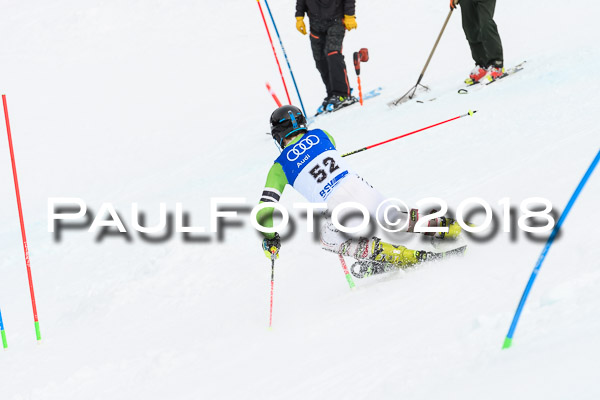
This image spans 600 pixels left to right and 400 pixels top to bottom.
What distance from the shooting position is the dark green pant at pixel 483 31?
26.4 feet

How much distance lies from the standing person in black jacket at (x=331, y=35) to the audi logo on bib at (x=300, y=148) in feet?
15.1

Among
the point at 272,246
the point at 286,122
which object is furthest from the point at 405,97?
the point at 272,246

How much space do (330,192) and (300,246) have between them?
1.50m

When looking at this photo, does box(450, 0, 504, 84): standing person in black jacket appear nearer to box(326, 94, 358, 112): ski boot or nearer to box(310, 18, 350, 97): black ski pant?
box(310, 18, 350, 97): black ski pant

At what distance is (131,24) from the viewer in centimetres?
1784

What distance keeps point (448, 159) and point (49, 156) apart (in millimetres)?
8099

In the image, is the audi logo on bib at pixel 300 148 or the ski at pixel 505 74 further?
the ski at pixel 505 74

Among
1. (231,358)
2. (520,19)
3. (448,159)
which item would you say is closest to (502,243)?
(231,358)

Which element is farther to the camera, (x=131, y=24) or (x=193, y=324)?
(x=131, y=24)

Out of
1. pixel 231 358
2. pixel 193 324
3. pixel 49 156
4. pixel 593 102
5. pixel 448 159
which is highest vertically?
pixel 593 102

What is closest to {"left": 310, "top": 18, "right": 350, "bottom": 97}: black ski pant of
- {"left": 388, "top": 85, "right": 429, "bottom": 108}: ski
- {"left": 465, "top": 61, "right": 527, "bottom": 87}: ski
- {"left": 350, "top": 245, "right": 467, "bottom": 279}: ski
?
{"left": 388, "top": 85, "right": 429, "bottom": 108}: ski

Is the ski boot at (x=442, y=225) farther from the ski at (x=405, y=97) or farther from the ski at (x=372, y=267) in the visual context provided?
the ski at (x=405, y=97)

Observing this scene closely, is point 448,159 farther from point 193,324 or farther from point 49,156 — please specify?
point 49,156

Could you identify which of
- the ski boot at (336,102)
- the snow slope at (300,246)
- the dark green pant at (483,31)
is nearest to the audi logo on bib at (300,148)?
the snow slope at (300,246)
